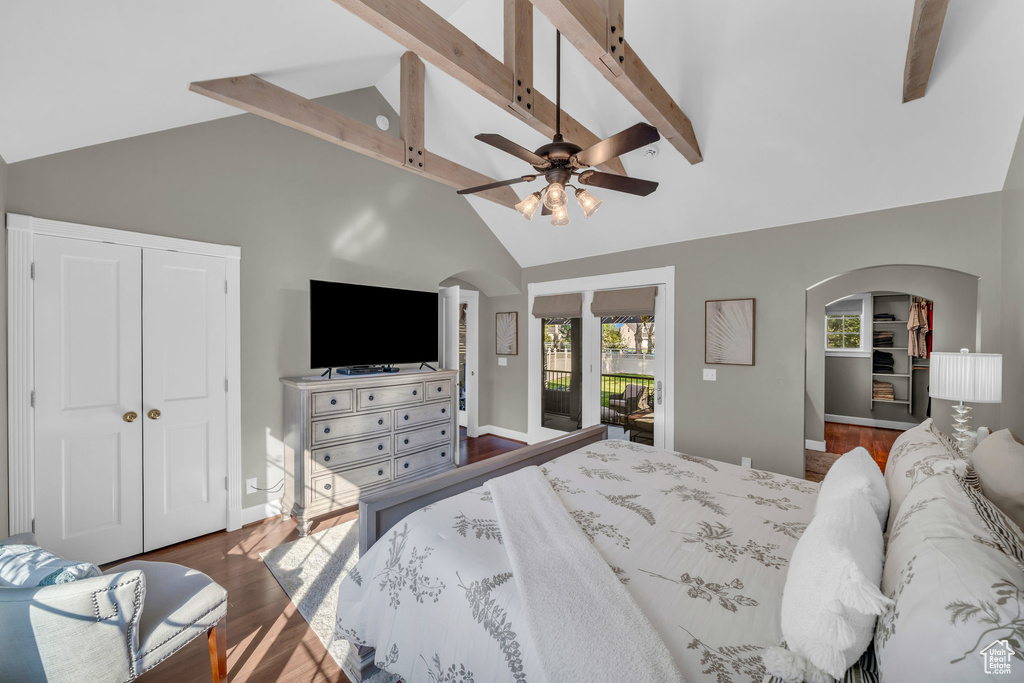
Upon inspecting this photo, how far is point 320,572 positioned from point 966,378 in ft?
11.6

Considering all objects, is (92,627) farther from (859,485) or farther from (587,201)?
(587,201)

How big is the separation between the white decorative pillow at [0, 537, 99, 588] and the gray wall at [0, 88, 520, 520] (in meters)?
1.46

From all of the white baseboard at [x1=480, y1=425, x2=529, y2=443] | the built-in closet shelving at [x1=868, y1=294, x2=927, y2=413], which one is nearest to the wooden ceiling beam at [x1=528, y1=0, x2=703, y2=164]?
the white baseboard at [x1=480, y1=425, x2=529, y2=443]

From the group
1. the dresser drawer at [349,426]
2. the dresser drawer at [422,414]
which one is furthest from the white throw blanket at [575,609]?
the dresser drawer at [422,414]

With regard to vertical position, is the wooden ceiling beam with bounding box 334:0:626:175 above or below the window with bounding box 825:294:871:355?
above

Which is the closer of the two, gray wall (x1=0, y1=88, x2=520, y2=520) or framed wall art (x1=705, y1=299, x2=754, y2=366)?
gray wall (x1=0, y1=88, x2=520, y2=520)

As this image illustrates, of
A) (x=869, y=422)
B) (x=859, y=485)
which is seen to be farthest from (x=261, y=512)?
(x=869, y=422)

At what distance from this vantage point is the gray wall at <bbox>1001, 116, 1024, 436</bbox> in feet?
6.73

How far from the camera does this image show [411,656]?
4.48 ft

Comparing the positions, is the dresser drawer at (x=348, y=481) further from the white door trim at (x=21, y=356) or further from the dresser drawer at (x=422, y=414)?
the white door trim at (x=21, y=356)

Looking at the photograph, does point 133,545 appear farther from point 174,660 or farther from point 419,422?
point 419,422

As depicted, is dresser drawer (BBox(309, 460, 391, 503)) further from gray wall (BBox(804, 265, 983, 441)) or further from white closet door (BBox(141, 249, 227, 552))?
gray wall (BBox(804, 265, 983, 441))

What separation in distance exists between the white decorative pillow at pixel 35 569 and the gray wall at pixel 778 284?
13.6 ft

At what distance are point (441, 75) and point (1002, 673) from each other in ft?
13.8
